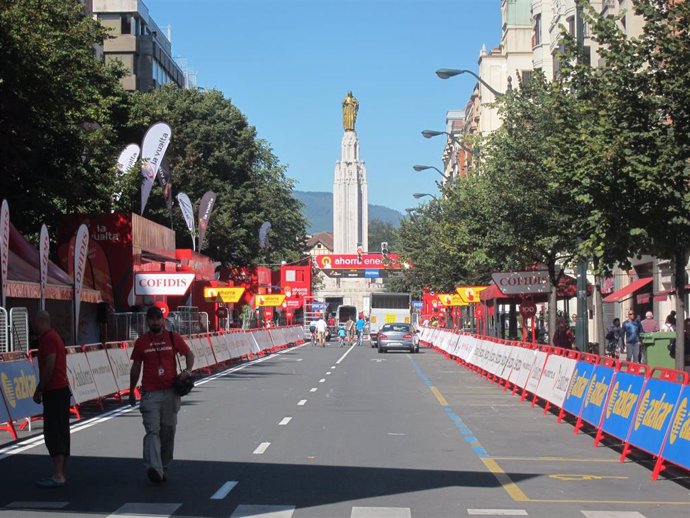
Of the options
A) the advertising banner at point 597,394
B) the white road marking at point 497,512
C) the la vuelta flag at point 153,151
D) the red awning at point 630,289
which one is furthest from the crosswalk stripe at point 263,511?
the red awning at point 630,289

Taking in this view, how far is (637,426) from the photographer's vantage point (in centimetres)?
1395

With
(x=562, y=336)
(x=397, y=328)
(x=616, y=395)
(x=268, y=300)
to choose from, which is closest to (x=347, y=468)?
(x=616, y=395)

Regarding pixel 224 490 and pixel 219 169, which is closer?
pixel 224 490

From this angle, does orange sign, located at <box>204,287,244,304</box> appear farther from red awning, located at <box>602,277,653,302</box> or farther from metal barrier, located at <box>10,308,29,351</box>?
metal barrier, located at <box>10,308,29,351</box>

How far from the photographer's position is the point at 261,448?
15.3m

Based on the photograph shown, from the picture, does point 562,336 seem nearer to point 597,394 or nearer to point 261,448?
point 597,394

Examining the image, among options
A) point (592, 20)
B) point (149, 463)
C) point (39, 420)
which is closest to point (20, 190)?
point (39, 420)

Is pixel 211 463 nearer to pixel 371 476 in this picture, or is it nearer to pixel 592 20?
pixel 371 476

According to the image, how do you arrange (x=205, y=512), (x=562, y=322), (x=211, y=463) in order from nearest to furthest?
1. (x=205, y=512)
2. (x=211, y=463)
3. (x=562, y=322)

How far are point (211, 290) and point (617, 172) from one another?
1238 inches

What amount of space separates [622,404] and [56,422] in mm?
6912

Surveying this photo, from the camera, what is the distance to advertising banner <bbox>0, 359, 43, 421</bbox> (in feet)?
55.3

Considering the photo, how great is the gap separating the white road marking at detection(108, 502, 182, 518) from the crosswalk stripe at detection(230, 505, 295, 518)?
57 cm

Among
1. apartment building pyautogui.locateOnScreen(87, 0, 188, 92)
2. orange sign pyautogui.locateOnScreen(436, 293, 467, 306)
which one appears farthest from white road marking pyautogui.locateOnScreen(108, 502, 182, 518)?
apartment building pyautogui.locateOnScreen(87, 0, 188, 92)
